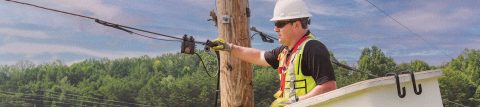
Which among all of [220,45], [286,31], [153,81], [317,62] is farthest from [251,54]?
[153,81]

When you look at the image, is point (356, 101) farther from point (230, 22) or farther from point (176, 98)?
point (176, 98)

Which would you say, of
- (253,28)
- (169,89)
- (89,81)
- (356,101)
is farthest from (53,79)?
(356,101)

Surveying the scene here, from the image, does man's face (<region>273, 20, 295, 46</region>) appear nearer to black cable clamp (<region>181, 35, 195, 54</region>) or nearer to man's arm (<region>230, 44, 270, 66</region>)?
man's arm (<region>230, 44, 270, 66</region>)

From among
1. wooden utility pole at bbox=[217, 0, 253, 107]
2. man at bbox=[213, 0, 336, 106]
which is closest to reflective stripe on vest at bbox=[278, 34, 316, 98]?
man at bbox=[213, 0, 336, 106]

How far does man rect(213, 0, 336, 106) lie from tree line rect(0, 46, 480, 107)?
227 feet

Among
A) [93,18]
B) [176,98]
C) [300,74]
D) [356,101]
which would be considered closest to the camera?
[356,101]

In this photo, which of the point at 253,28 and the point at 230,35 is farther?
the point at 253,28

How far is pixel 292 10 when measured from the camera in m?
5.11

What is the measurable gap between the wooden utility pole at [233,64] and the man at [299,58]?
255 centimetres

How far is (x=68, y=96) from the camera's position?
109375 millimetres

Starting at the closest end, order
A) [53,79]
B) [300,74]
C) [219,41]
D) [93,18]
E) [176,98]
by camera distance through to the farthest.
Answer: [300,74] < [219,41] < [93,18] < [176,98] < [53,79]

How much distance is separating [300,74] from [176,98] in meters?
91.4

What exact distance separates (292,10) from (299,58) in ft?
1.38

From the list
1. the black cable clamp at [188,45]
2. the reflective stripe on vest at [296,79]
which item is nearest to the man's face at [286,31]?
the reflective stripe on vest at [296,79]
